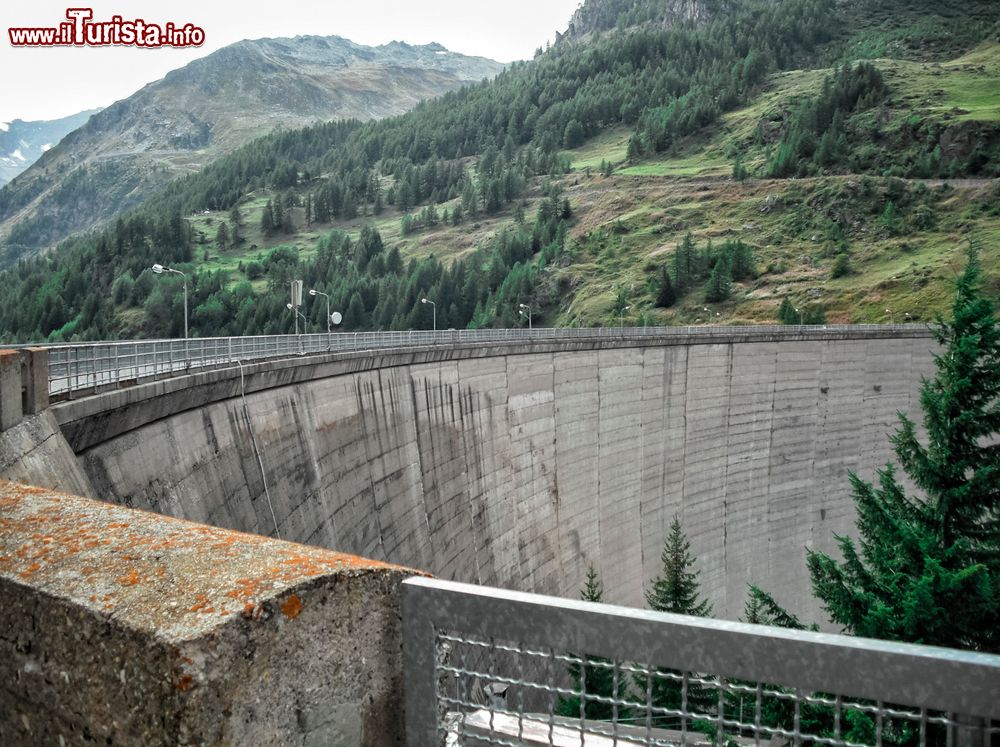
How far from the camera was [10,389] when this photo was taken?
8766 mm

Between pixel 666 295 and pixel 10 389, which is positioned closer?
pixel 10 389

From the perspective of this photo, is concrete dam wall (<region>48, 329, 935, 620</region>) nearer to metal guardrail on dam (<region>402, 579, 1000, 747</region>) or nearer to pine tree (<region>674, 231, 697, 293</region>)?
metal guardrail on dam (<region>402, 579, 1000, 747</region>)

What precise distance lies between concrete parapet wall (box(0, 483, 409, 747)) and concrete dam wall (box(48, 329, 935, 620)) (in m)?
7.92

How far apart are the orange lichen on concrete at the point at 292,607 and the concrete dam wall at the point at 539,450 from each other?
874 cm

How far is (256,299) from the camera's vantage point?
378ft

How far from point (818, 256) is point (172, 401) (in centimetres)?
8583

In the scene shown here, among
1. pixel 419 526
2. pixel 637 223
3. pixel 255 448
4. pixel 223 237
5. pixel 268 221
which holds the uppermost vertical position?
pixel 268 221

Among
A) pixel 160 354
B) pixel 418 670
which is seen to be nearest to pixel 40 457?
pixel 418 670

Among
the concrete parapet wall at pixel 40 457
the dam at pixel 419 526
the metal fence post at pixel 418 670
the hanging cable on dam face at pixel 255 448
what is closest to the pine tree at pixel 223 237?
the dam at pixel 419 526

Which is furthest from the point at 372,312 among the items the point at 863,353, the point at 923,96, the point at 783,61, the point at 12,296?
the point at 783,61

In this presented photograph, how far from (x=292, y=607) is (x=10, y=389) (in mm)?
7254

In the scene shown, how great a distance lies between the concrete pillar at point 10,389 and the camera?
859cm

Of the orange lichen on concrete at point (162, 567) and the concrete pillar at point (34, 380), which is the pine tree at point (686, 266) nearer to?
the concrete pillar at point (34, 380)

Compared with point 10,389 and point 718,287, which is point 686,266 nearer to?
point 718,287
